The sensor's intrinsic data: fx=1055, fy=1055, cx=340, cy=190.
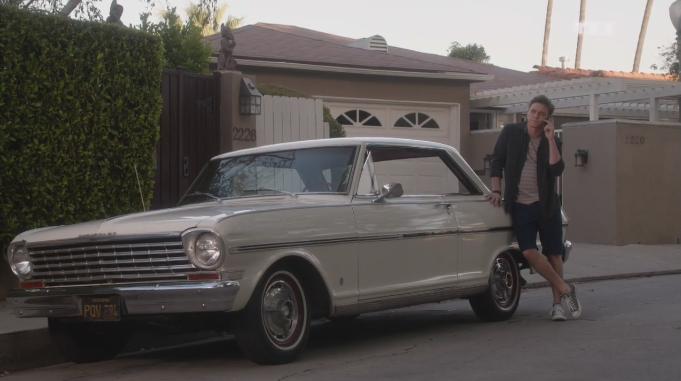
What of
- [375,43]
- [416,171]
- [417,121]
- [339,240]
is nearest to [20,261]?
[339,240]

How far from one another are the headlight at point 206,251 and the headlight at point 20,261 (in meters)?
1.43

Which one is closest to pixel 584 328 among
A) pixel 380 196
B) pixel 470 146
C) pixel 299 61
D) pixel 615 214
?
pixel 380 196

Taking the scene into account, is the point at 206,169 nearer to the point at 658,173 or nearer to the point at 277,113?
the point at 277,113

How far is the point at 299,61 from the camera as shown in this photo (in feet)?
65.6

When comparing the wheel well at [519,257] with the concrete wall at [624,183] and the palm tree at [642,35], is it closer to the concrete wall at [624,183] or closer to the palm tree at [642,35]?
the concrete wall at [624,183]

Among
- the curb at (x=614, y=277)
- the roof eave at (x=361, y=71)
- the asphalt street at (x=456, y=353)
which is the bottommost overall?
the curb at (x=614, y=277)

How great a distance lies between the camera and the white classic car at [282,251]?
6.69 m

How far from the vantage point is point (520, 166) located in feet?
29.9

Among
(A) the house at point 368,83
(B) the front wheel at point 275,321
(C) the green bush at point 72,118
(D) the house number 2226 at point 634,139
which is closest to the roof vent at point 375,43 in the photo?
(A) the house at point 368,83

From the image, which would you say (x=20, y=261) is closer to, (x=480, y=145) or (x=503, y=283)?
(x=503, y=283)

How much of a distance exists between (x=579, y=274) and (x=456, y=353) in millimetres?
6964

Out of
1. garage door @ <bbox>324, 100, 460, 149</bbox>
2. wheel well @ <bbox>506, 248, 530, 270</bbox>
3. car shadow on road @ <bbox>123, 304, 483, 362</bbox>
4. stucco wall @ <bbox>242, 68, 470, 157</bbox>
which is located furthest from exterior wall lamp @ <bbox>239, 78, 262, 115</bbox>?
garage door @ <bbox>324, 100, 460, 149</bbox>

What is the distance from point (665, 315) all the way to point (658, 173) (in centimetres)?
999

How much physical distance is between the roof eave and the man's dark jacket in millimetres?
10764
